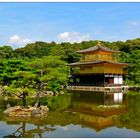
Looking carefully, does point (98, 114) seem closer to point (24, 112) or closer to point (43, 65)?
point (24, 112)

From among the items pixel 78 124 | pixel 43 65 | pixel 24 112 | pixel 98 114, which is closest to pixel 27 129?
pixel 78 124

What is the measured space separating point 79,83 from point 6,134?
1098 inches

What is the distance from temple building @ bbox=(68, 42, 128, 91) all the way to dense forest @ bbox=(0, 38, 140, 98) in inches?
56.8

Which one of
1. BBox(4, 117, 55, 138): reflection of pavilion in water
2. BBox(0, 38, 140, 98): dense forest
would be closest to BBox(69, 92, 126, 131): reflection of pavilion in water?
BBox(4, 117, 55, 138): reflection of pavilion in water

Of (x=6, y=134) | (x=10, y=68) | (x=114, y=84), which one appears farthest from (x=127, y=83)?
(x=6, y=134)

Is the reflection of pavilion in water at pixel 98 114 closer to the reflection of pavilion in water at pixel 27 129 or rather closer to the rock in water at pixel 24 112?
the reflection of pavilion in water at pixel 27 129

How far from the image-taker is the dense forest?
1856 centimetres

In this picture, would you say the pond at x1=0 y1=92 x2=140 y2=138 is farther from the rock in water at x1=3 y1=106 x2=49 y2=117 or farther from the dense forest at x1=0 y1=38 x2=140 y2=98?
the dense forest at x1=0 y1=38 x2=140 y2=98

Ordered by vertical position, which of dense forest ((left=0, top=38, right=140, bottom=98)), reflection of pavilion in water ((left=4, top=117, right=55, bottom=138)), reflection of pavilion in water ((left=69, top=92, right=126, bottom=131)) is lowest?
reflection of pavilion in water ((left=4, top=117, right=55, bottom=138))

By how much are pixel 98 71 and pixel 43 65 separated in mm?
20837

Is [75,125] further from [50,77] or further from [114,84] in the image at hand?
[114,84]

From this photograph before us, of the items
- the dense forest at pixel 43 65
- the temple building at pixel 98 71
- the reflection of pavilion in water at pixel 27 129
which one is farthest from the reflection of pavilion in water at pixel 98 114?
the temple building at pixel 98 71

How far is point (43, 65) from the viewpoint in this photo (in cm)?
1911

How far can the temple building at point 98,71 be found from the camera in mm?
38812
